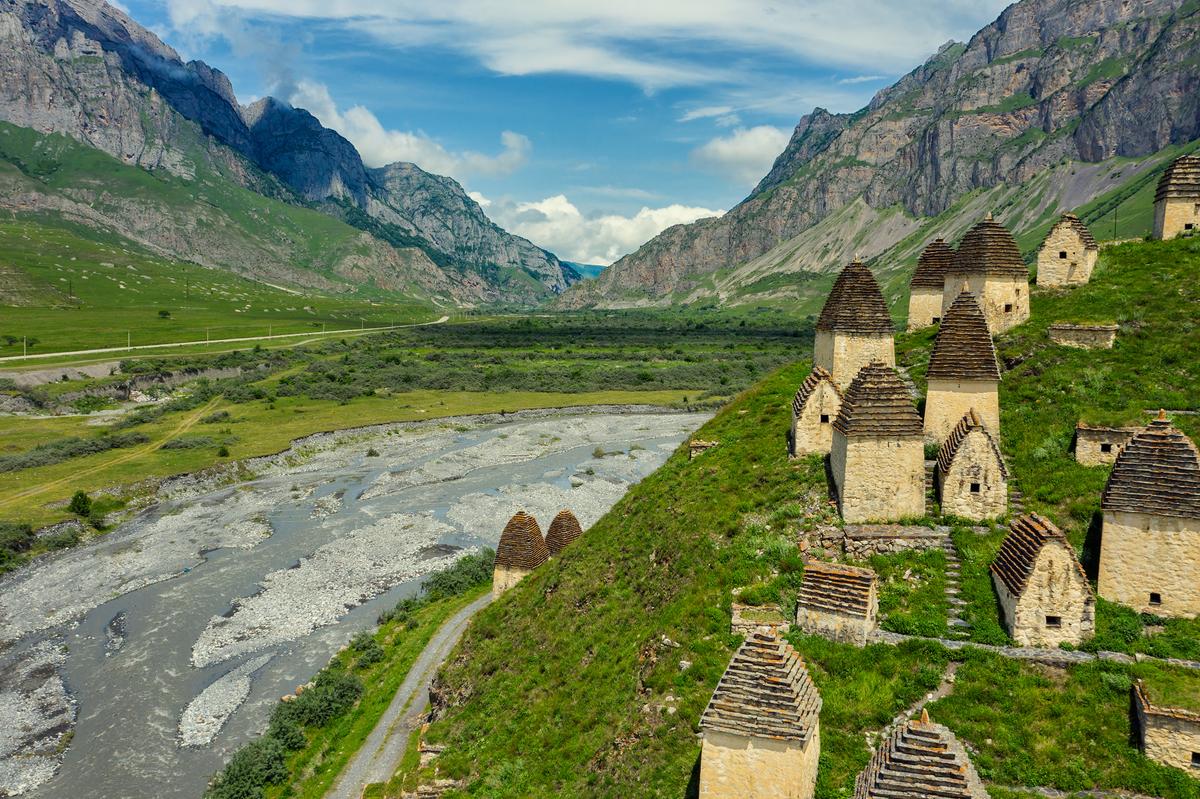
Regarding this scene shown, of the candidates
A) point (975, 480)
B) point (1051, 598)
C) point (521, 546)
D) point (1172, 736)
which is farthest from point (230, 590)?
point (1172, 736)

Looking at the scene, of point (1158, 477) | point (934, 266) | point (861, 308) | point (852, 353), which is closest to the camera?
point (1158, 477)

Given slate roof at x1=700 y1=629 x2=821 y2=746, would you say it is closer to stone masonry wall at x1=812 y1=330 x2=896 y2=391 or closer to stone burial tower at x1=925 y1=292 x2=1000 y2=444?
stone burial tower at x1=925 y1=292 x2=1000 y2=444

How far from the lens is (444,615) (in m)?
39.0

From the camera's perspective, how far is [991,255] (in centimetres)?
3250

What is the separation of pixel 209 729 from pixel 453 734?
55.1 ft

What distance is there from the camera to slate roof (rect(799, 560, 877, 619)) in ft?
55.6

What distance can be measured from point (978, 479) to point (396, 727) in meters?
23.0

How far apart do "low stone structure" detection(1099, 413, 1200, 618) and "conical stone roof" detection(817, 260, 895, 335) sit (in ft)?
44.2

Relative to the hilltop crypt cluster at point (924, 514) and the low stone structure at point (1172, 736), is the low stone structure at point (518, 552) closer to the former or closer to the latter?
the hilltop crypt cluster at point (924, 514)

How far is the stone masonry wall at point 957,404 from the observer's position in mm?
24500

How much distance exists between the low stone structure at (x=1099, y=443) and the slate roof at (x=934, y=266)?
17.5 metres

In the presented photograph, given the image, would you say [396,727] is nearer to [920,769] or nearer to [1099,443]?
[920,769]

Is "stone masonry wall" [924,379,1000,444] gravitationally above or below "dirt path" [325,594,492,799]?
above

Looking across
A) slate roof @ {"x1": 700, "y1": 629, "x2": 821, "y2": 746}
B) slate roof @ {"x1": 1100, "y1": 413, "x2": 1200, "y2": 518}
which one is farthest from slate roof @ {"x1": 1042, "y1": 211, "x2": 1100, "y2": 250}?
slate roof @ {"x1": 700, "y1": 629, "x2": 821, "y2": 746}
